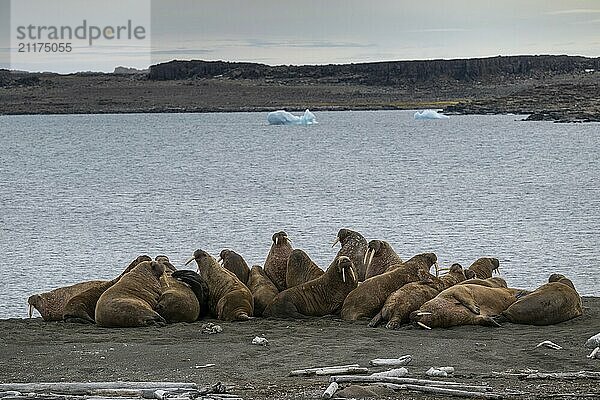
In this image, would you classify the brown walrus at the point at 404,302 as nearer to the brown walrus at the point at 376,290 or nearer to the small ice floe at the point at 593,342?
the brown walrus at the point at 376,290

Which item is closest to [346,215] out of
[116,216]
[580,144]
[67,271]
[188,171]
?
[116,216]

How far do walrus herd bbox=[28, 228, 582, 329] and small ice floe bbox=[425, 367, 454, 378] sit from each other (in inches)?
86.8

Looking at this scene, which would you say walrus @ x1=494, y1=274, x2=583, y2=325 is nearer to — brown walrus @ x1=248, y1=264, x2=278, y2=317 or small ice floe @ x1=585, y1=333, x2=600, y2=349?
small ice floe @ x1=585, y1=333, x2=600, y2=349

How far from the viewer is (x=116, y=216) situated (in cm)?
2897

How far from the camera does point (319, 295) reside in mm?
11594

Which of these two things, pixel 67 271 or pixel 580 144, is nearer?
pixel 67 271

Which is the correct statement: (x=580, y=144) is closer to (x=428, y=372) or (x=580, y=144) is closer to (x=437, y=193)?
(x=437, y=193)

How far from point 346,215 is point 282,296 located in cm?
1706

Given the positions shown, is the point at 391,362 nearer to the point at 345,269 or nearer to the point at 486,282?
the point at 345,269

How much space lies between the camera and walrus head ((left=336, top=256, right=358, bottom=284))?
38.0 ft

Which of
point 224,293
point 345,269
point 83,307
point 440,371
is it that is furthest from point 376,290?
point 440,371

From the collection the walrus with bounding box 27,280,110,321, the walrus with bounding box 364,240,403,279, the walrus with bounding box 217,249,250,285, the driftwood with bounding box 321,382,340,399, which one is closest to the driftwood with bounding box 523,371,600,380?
the driftwood with bounding box 321,382,340,399

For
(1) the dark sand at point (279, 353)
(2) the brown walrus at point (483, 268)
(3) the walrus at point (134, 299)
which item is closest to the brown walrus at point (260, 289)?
(1) the dark sand at point (279, 353)

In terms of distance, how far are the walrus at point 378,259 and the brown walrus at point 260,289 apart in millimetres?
1200
